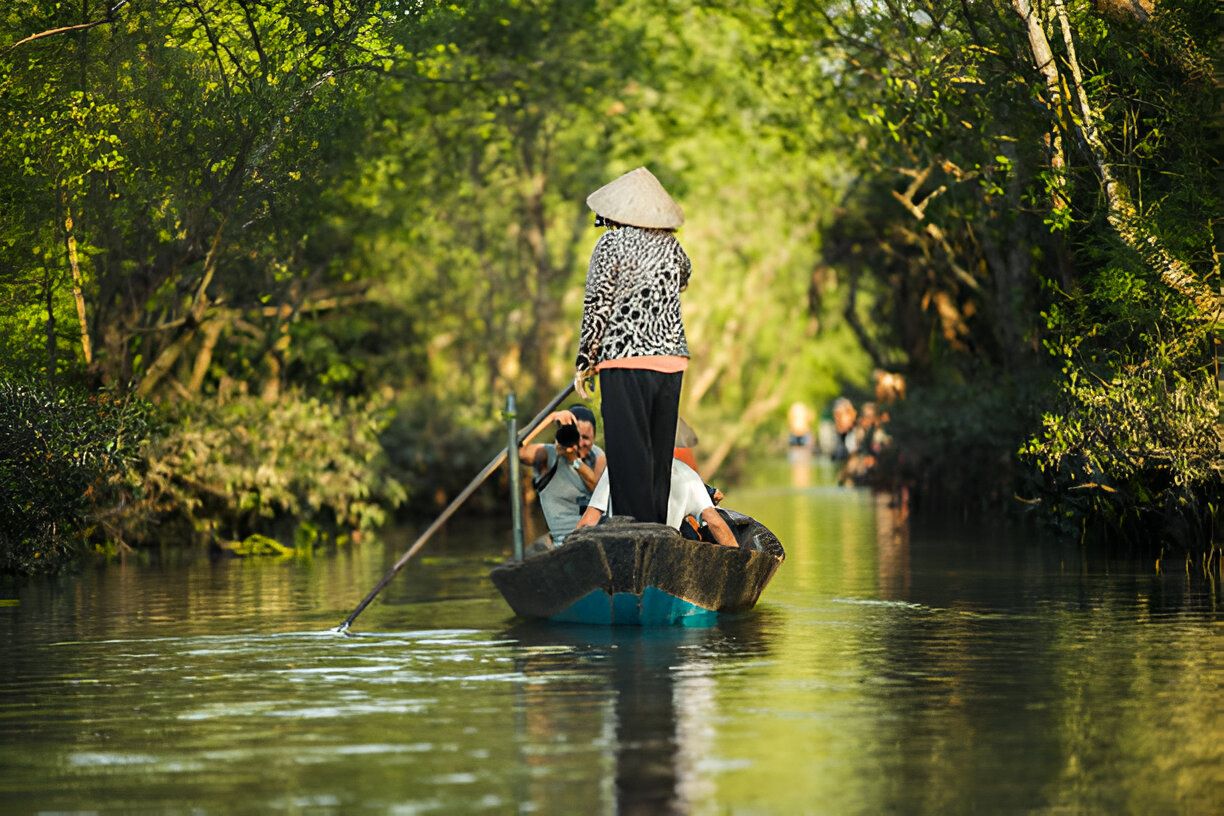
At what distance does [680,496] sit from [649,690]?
4.53m

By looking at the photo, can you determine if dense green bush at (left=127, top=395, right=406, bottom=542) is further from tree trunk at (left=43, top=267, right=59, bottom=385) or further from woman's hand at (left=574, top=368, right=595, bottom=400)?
woman's hand at (left=574, top=368, right=595, bottom=400)

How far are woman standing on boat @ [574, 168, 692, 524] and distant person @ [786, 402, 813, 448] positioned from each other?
73247mm

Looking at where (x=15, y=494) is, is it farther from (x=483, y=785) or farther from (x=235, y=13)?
(x=483, y=785)

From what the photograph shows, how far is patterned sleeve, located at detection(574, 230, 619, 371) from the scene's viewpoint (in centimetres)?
1494

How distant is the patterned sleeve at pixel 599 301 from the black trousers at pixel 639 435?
0.19 metres

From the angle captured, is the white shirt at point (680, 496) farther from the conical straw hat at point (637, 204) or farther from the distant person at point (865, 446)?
the distant person at point (865, 446)

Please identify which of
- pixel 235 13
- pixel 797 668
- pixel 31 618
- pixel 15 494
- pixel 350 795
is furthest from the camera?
pixel 235 13

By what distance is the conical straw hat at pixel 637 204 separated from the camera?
1497 centimetres

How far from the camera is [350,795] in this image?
27.5 feet

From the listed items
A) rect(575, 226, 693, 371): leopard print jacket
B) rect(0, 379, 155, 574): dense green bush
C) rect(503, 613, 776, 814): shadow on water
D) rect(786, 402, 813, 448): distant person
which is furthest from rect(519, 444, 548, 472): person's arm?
rect(786, 402, 813, 448): distant person

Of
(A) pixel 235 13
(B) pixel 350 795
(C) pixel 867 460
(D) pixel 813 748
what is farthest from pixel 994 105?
(C) pixel 867 460

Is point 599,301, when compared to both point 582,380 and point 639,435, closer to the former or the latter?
point 582,380

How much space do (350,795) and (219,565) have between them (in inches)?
617

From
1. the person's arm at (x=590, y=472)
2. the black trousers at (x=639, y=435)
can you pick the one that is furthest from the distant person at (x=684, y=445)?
the black trousers at (x=639, y=435)
